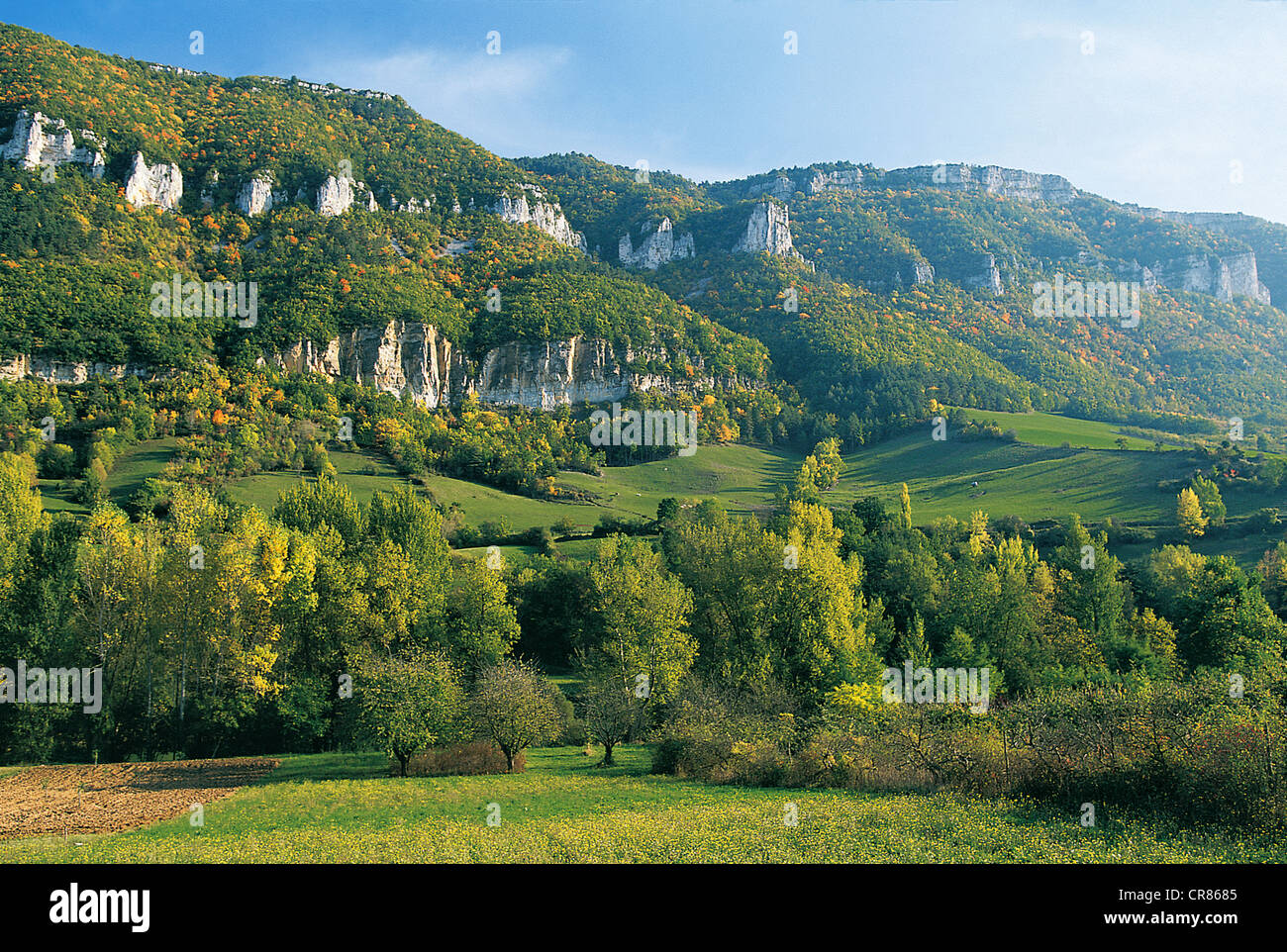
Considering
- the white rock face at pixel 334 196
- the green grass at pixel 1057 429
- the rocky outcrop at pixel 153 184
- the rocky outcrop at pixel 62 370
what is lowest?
the green grass at pixel 1057 429

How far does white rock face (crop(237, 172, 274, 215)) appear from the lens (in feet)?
491

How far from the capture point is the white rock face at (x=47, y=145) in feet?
413

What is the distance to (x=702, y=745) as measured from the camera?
88.6ft

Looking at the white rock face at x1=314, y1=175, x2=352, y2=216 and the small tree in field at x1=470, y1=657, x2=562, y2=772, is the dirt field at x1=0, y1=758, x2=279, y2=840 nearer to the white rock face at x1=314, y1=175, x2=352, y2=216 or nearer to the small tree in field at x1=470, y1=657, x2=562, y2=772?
the small tree in field at x1=470, y1=657, x2=562, y2=772

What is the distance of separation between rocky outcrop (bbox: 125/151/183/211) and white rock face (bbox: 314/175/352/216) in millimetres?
25528

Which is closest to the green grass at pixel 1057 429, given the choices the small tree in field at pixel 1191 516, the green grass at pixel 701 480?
the green grass at pixel 701 480

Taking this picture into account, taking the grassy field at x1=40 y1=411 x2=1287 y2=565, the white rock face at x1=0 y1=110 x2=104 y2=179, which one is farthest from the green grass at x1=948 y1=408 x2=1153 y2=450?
the white rock face at x1=0 y1=110 x2=104 y2=179

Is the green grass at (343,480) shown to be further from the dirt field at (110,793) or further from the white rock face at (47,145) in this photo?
the white rock face at (47,145)

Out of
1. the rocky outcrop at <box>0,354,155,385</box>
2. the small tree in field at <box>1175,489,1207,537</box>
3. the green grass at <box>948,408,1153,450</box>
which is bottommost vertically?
the small tree in field at <box>1175,489,1207,537</box>

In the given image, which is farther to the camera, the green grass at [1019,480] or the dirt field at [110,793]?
the green grass at [1019,480]

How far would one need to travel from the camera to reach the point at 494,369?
6024 inches

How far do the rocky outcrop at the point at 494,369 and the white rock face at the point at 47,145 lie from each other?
56403 millimetres

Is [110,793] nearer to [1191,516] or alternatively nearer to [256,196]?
[1191,516]

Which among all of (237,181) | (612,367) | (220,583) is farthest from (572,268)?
(220,583)
